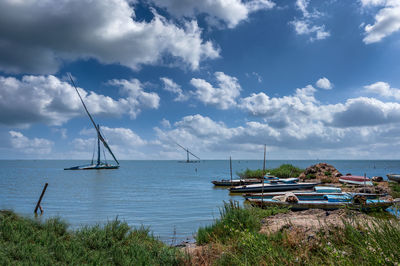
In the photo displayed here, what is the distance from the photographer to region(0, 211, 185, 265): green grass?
7.95m

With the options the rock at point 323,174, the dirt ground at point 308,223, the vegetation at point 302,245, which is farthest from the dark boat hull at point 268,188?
the dirt ground at point 308,223

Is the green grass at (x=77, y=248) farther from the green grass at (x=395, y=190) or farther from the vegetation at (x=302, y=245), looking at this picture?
the green grass at (x=395, y=190)

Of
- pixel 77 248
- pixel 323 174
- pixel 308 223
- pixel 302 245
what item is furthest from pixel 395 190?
pixel 77 248

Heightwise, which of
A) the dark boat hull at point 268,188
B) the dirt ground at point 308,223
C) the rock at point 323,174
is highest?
the dirt ground at point 308,223

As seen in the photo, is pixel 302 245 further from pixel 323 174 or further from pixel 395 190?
Result: pixel 323 174

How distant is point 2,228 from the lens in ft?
34.0

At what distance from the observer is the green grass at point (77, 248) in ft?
26.1

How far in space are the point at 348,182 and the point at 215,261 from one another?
122 feet

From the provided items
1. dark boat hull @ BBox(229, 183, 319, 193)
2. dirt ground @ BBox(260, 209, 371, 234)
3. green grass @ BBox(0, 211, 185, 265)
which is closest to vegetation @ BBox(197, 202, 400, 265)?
dirt ground @ BBox(260, 209, 371, 234)

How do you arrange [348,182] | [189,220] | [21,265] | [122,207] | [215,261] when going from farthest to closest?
[348,182], [122,207], [189,220], [215,261], [21,265]

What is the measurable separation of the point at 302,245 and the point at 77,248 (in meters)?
7.21

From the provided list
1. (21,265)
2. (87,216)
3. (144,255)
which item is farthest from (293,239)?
(87,216)

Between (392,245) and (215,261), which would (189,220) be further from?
(392,245)

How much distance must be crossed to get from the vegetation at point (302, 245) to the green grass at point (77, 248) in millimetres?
Result: 1783
